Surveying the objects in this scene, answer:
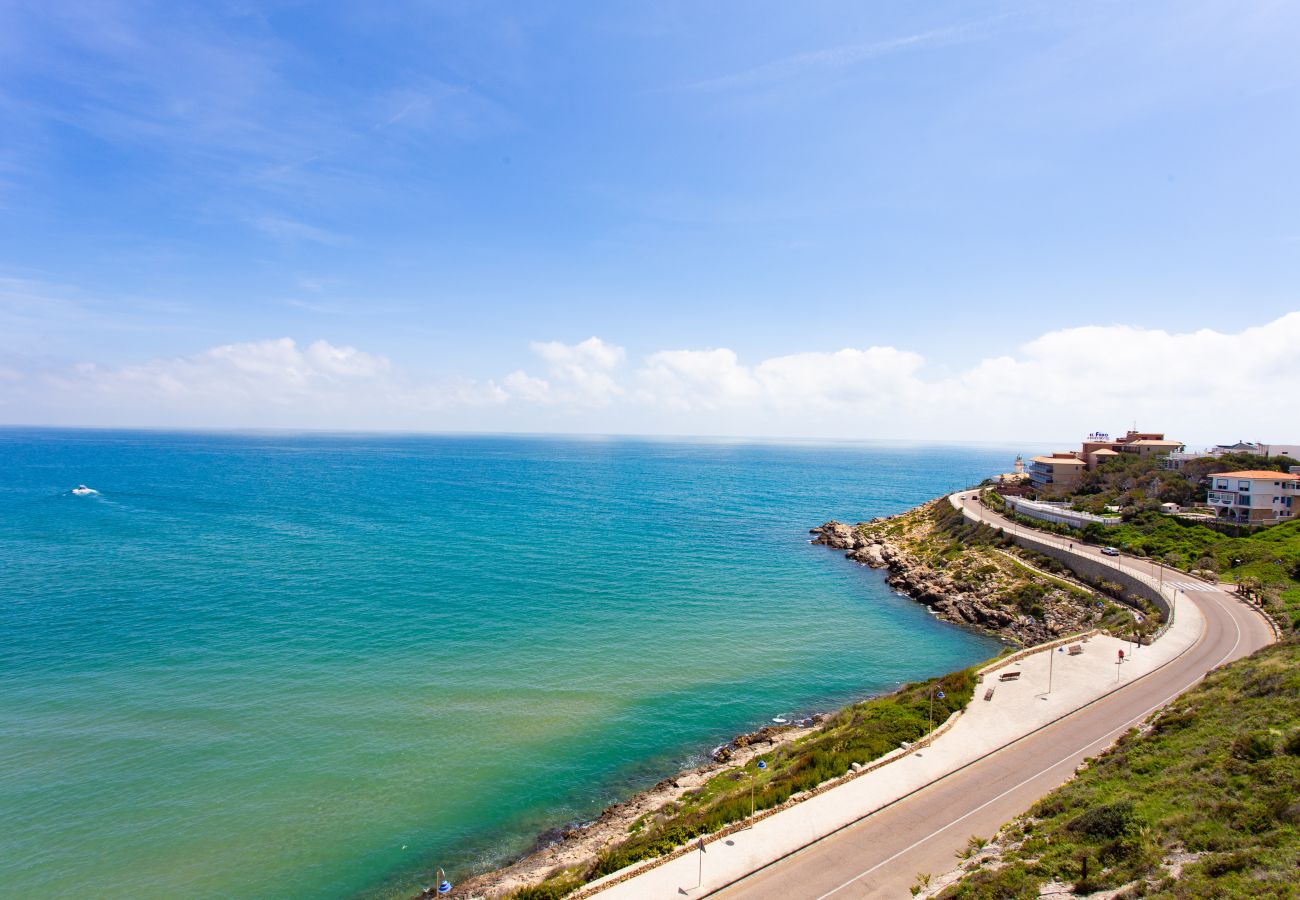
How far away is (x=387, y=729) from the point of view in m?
33.1

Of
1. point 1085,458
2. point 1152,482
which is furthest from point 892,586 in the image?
point 1085,458

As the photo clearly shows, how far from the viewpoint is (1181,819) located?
16.5m

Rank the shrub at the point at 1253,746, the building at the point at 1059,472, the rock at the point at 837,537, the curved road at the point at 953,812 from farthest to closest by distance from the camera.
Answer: the building at the point at 1059,472, the rock at the point at 837,537, the shrub at the point at 1253,746, the curved road at the point at 953,812

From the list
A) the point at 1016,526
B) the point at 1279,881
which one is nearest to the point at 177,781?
the point at 1279,881

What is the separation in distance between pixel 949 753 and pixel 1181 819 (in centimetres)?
991

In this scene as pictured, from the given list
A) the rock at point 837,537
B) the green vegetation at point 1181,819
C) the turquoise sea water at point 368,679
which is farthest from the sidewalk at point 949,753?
the rock at point 837,537

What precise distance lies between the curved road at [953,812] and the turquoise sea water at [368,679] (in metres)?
11.4

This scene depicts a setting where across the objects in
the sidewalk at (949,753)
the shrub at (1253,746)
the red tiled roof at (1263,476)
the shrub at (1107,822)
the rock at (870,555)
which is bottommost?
the rock at (870,555)

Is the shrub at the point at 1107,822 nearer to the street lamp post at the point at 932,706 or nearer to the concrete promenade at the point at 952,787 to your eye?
the concrete promenade at the point at 952,787

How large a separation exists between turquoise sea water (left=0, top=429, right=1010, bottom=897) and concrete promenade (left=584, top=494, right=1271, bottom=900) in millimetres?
9256

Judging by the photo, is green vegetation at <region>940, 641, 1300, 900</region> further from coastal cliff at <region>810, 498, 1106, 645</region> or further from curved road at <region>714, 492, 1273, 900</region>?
coastal cliff at <region>810, 498, 1106, 645</region>

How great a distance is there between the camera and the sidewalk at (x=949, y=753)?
1900cm

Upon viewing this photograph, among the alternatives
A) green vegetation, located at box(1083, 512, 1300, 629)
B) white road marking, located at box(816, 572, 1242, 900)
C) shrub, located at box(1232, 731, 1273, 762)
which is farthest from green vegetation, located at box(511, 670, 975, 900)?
green vegetation, located at box(1083, 512, 1300, 629)

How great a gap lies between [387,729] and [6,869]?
14.1 meters
